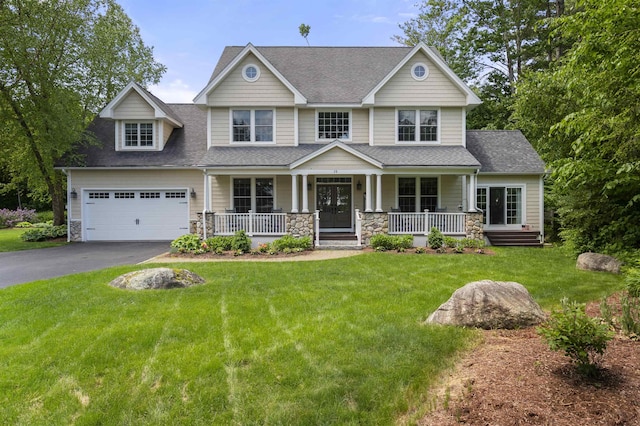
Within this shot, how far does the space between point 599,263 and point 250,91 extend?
12778 millimetres

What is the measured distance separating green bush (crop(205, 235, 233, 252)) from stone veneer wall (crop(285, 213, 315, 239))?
2081mm

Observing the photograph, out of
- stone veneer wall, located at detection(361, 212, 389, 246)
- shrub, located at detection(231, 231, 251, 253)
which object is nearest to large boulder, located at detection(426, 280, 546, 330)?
stone veneer wall, located at detection(361, 212, 389, 246)

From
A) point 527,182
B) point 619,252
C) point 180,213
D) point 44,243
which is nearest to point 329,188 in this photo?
point 180,213

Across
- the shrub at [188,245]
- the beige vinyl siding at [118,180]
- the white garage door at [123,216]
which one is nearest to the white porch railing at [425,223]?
the shrub at [188,245]

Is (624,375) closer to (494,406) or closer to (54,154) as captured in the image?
(494,406)

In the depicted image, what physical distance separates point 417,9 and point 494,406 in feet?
98.8

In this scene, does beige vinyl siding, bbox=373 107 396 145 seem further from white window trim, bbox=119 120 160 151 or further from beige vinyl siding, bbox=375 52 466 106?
white window trim, bbox=119 120 160 151

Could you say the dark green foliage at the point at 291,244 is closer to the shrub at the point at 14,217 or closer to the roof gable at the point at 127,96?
the roof gable at the point at 127,96

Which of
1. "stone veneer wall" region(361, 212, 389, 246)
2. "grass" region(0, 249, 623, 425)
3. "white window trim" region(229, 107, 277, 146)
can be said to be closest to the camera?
"grass" region(0, 249, 623, 425)

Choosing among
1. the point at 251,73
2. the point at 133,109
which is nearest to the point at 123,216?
the point at 133,109

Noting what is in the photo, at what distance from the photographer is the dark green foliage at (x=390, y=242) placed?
41.9 ft

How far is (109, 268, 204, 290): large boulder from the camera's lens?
7.18 meters

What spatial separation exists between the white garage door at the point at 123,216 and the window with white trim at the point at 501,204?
43.9 feet

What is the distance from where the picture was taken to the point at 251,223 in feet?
45.2
